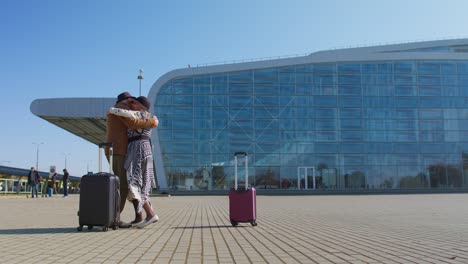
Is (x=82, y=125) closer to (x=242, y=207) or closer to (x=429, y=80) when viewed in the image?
(x=429, y=80)

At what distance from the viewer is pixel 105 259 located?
5.02m

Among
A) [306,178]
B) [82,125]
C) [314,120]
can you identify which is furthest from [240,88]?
[82,125]

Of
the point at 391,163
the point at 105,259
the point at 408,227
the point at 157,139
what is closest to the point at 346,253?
the point at 105,259

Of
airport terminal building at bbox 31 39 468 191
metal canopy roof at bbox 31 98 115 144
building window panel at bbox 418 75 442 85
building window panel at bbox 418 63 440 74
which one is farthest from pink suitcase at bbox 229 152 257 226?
building window panel at bbox 418 63 440 74

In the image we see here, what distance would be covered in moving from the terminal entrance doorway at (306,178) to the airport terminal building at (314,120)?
0.09 meters

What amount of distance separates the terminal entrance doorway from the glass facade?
9 cm

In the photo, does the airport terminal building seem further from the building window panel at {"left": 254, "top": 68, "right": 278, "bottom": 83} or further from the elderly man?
the elderly man

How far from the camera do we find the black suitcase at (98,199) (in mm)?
7465

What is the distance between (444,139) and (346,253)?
4525cm

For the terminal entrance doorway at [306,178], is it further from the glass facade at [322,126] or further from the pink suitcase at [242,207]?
the pink suitcase at [242,207]

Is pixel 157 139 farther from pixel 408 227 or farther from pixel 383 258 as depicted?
pixel 383 258

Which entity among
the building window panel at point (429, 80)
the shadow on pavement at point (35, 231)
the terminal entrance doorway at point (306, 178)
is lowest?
the shadow on pavement at point (35, 231)

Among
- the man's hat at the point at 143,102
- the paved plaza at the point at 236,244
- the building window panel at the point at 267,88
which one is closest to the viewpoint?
the paved plaza at the point at 236,244

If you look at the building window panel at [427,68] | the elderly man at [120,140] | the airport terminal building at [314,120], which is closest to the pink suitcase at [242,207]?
the elderly man at [120,140]
